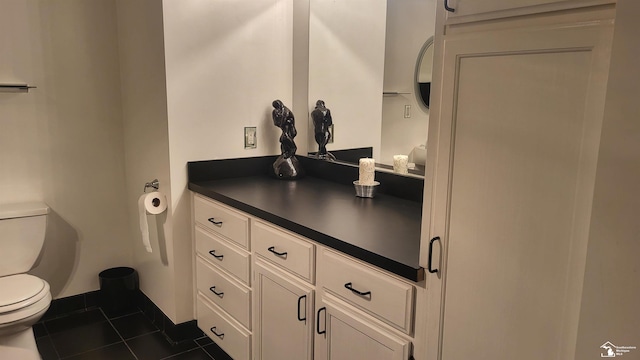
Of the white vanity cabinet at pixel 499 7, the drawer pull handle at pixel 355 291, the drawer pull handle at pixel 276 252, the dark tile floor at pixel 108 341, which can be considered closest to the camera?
the white vanity cabinet at pixel 499 7

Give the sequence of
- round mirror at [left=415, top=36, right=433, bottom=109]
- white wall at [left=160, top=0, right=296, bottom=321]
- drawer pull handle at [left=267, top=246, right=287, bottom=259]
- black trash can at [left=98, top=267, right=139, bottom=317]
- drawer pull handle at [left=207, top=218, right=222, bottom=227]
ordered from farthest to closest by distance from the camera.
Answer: black trash can at [left=98, top=267, right=139, bottom=317] < white wall at [left=160, top=0, right=296, bottom=321] < drawer pull handle at [left=207, top=218, right=222, bottom=227] < round mirror at [left=415, top=36, right=433, bottom=109] < drawer pull handle at [left=267, top=246, right=287, bottom=259]

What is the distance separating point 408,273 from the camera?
4.35 feet

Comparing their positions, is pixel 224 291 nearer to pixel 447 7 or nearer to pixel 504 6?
pixel 447 7

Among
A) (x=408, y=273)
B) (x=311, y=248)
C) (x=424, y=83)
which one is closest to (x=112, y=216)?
(x=311, y=248)

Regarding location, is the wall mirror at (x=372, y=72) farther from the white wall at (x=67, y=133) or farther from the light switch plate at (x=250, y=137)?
the white wall at (x=67, y=133)

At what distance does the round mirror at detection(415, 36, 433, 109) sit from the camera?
6.69ft

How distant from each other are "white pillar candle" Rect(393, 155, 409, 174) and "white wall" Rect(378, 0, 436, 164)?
0.09 feet

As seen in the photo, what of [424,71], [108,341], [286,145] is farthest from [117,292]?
[424,71]

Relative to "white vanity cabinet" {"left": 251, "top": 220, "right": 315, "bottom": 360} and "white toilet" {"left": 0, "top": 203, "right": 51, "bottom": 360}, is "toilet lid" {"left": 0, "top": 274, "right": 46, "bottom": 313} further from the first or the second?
"white vanity cabinet" {"left": 251, "top": 220, "right": 315, "bottom": 360}

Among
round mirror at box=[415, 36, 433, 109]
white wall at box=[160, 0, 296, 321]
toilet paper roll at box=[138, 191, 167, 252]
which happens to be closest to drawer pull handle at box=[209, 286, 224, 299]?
white wall at box=[160, 0, 296, 321]

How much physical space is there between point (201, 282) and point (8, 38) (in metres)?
1.62

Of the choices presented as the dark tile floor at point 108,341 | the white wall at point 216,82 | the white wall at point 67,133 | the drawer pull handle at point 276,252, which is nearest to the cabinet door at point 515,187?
the drawer pull handle at point 276,252

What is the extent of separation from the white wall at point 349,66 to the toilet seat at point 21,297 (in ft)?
4.99

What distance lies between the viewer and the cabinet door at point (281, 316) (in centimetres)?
178
